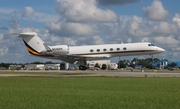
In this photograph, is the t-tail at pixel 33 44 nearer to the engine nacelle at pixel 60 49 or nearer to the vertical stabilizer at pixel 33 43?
the vertical stabilizer at pixel 33 43

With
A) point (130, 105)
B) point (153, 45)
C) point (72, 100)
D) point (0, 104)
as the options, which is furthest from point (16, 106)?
point (153, 45)

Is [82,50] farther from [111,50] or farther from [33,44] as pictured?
[33,44]

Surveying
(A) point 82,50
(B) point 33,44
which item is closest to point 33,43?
(B) point 33,44

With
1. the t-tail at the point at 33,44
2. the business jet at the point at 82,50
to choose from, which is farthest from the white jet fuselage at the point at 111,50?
the t-tail at the point at 33,44

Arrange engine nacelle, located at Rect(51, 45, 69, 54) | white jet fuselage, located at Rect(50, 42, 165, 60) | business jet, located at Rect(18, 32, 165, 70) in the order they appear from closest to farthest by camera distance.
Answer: white jet fuselage, located at Rect(50, 42, 165, 60), business jet, located at Rect(18, 32, 165, 70), engine nacelle, located at Rect(51, 45, 69, 54)

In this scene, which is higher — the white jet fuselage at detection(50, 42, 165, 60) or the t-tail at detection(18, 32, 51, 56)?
the t-tail at detection(18, 32, 51, 56)

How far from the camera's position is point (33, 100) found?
14.1 m

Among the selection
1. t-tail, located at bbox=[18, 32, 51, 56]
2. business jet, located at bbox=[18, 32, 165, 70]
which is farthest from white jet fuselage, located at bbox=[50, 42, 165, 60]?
t-tail, located at bbox=[18, 32, 51, 56]

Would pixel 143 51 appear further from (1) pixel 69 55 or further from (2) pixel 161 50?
(1) pixel 69 55

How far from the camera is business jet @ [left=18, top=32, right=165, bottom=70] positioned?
164 ft

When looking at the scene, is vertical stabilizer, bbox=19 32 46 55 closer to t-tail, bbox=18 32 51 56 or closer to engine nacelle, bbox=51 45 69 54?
t-tail, bbox=18 32 51 56

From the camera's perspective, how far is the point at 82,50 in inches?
2095

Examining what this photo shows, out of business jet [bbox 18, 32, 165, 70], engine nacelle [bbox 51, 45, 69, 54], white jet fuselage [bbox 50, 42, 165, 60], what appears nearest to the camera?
white jet fuselage [bbox 50, 42, 165, 60]

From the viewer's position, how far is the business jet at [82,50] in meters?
50.0
